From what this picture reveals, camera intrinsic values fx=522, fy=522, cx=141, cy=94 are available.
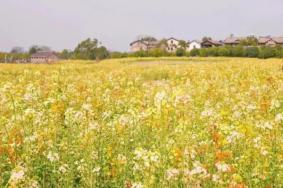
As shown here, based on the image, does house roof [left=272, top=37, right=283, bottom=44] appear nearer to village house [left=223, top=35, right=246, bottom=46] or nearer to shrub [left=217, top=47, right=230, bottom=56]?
village house [left=223, top=35, right=246, bottom=46]

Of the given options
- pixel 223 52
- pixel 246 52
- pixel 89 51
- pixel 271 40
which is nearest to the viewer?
pixel 246 52

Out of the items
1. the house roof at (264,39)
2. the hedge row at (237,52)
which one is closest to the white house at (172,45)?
the house roof at (264,39)

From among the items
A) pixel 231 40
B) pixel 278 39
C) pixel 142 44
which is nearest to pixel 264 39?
pixel 278 39

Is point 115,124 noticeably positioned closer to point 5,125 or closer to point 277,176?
point 5,125

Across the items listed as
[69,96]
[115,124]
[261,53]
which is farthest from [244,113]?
[261,53]

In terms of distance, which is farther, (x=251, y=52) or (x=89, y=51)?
(x=89, y=51)

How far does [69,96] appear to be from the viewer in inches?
419

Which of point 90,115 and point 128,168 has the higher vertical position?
point 90,115

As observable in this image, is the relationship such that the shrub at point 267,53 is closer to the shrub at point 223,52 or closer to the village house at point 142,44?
the shrub at point 223,52

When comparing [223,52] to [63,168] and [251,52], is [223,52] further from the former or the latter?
[63,168]

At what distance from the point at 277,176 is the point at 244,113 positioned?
2.57m

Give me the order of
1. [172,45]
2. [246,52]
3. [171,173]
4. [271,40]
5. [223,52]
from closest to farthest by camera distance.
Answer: [171,173] < [246,52] < [223,52] < [172,45] < [271,40]

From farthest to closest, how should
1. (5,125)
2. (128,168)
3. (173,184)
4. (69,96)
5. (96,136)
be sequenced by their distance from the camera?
(69,96) < (5,125) < (96,136) < (128,168) < (173,184)

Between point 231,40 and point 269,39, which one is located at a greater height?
point 231,40
